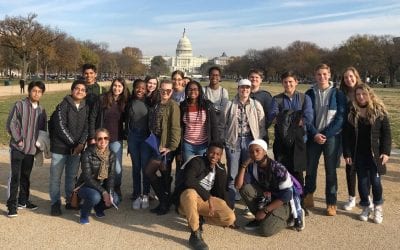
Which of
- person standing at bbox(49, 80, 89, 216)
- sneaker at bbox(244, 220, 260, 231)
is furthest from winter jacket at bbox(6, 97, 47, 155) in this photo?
sneaker at bbox(244, 220, 260, 231)

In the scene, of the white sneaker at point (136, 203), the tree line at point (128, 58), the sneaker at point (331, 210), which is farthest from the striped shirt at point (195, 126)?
the tree line at point (128, 58)

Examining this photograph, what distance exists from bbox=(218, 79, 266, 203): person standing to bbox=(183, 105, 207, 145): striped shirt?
26 cm

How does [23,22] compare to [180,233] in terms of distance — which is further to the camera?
[23,22]

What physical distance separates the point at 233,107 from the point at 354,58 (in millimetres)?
71181

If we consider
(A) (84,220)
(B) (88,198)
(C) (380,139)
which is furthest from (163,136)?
(C) (380,139)

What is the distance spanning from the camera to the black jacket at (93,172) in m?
5.58

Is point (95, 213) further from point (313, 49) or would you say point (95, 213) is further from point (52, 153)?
point (313, 49)

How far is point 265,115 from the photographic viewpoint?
239 inches

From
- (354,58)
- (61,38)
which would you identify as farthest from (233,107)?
(354,58)

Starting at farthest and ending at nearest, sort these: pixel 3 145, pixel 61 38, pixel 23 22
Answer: pixel 61 38, pixel 23 22, pixel 3 145

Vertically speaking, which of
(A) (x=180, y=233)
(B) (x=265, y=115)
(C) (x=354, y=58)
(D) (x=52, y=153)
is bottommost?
(A) (x=180, y=233)

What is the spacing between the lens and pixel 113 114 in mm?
6047

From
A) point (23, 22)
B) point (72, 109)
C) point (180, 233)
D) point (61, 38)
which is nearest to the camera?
point (180, 233)

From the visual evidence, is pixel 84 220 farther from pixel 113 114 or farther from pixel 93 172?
pixel 113 114
